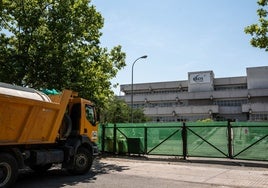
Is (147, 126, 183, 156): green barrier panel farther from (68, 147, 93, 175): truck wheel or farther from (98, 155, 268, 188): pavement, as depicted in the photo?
(68, 147, 93, 175): truck wheel

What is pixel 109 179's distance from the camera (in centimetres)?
1254

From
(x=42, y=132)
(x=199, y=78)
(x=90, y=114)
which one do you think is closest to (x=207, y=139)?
(x=90, y=114)

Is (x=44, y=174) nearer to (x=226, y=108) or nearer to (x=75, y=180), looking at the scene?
(x=75, y=180)

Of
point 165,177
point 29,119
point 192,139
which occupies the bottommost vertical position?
point 165,177

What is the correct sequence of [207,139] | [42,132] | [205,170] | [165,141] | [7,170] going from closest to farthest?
1. [7,170]
2. [42,132]
3. [205,170]
4. [207,139]
5. [165,141]

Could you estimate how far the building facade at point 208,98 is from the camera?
7762 centimetres

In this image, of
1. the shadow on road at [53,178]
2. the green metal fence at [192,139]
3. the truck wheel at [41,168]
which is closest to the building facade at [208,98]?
the green metal fence at [192,139]

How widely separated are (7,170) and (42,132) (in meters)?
1.89

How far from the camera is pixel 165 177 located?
522 inches

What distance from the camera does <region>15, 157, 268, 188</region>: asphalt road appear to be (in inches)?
454

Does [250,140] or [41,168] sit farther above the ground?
[250,140]

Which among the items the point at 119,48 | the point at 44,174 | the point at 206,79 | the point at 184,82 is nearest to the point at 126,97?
the point at 184,82

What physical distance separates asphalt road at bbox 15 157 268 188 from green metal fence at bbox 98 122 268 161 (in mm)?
870

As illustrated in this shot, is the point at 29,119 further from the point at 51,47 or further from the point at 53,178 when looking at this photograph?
the point at 51,47
